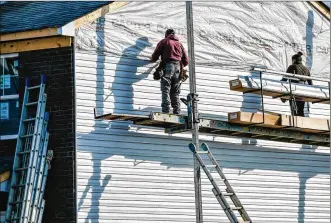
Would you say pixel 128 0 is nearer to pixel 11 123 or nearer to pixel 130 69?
pixel 130 69

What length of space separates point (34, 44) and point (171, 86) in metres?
3.21

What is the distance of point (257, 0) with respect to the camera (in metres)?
27.8

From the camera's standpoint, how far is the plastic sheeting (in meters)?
24.7

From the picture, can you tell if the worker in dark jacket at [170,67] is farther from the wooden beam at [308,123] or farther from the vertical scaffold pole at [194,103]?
the wooden beam at [308,123]

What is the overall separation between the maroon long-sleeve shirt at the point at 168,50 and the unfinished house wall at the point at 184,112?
734 mm

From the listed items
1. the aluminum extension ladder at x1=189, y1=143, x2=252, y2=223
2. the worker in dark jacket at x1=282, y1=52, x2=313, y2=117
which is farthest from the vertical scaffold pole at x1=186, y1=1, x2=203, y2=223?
the worker in dark jacket at x1=282, y1=52, x2=313, y2=117

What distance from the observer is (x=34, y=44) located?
2419 centimetres

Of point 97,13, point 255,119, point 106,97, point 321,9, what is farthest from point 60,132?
point 321,9

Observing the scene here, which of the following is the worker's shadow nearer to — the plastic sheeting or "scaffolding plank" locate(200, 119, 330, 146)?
the plastic sheeting

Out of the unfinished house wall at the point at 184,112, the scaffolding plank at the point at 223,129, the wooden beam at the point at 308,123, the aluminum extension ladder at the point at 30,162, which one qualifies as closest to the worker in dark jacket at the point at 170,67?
the scaffolding plank at the point at 223,129

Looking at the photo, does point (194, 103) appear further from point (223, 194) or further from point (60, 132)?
point (60, 132)

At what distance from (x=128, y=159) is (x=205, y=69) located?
3.30 meters

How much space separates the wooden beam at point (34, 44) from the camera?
23.8m

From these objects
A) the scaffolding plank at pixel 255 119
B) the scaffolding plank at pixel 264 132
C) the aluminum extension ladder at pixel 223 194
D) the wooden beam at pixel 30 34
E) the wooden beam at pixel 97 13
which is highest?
the wooden beam at pixel 97 13
